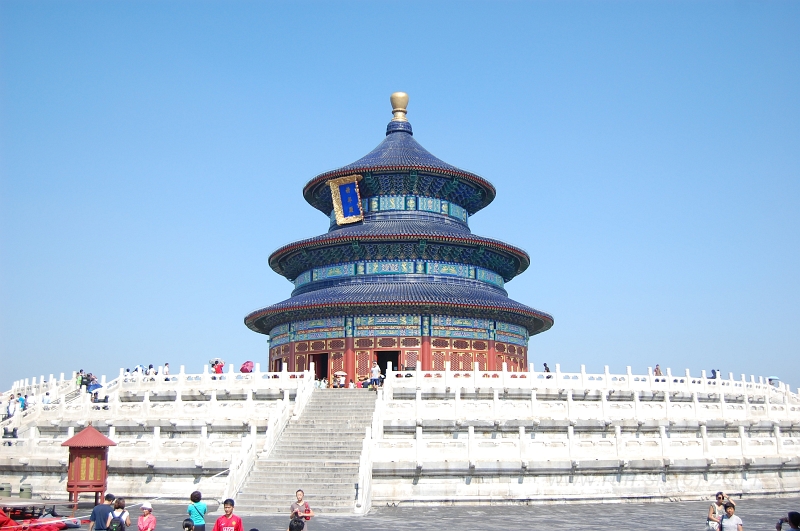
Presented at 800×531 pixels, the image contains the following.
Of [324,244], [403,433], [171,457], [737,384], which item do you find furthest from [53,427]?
[737,384]

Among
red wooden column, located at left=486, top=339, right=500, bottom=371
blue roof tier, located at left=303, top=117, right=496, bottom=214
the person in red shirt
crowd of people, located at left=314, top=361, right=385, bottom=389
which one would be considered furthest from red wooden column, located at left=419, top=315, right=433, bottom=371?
the person in red shirt

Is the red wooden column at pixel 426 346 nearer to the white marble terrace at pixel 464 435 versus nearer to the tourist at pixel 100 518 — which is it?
the white marble terrace at pixel 464 435

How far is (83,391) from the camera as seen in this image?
3275cm

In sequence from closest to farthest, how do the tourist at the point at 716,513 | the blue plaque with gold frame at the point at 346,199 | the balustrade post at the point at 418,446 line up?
the tourist at the point at 716,513, the balustrade post at the point at 418,446, the blue plaque with gold frame at the point at 346,199

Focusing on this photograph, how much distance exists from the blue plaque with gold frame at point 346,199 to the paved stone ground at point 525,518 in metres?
27.2

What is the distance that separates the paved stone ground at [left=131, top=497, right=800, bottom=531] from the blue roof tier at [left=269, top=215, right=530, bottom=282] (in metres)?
23.0

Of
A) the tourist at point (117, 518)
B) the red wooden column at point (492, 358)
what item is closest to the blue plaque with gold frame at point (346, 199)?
the red wooden column at point (492, 358)

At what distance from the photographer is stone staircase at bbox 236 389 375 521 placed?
21.3 metres

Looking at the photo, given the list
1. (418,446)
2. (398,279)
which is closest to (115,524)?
(418,446)

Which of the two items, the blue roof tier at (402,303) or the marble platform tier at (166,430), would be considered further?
the blue roof tier at (402,303)

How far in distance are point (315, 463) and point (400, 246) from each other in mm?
23132

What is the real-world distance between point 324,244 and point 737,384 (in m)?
22.5

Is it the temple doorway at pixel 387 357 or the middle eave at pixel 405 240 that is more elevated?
the middle eave at pixel 405 240

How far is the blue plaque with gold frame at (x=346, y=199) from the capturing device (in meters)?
48.4
